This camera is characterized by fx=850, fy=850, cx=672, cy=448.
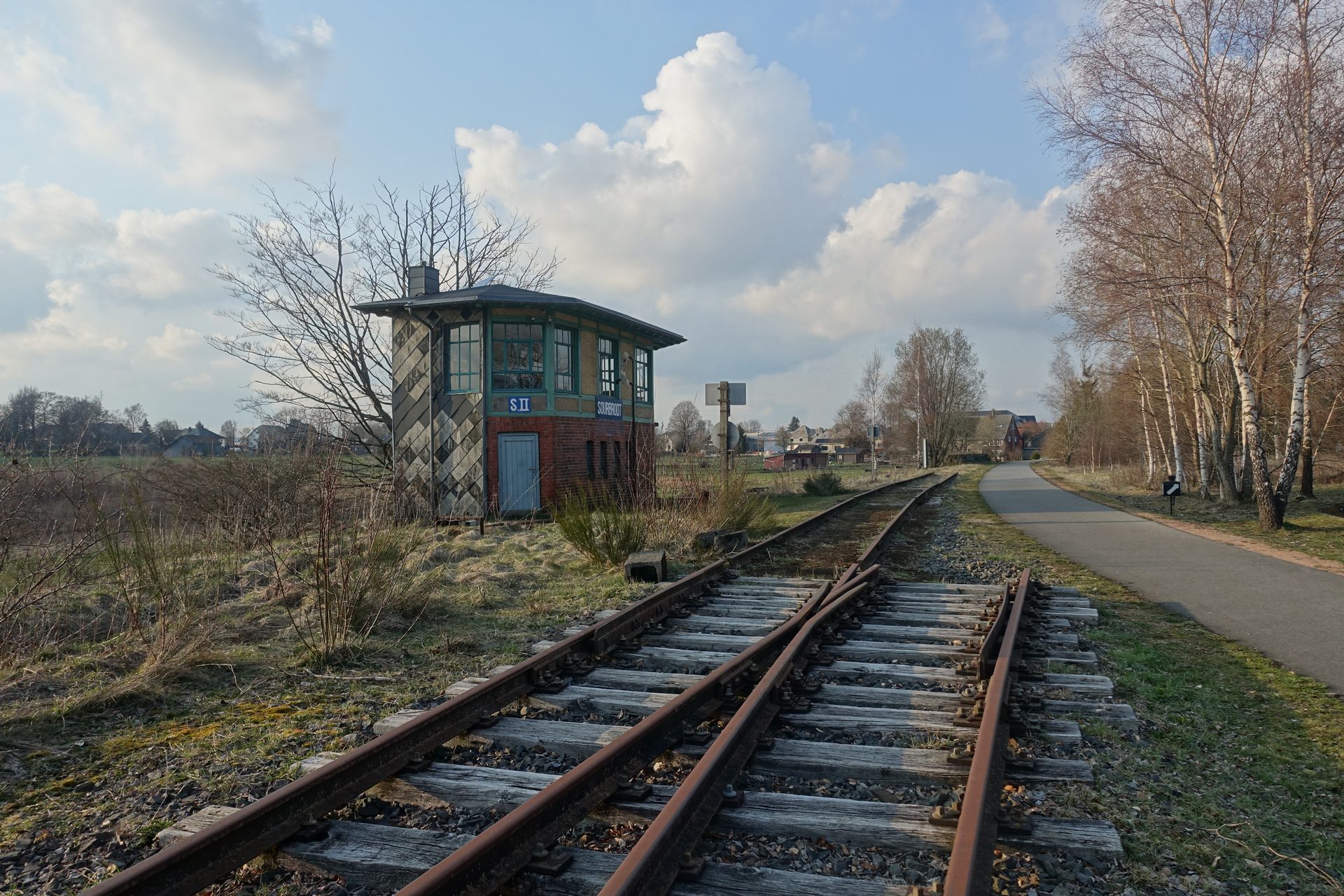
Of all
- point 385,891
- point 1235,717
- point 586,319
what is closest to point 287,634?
point 385,891

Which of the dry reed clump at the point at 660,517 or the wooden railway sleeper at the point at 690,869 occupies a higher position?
the dry reed clump at the point at 660,517

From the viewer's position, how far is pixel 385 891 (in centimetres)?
288

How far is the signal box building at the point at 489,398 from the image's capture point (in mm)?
20734

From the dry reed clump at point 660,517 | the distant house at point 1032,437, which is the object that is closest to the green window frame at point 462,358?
the dry reed clump at point 660,517

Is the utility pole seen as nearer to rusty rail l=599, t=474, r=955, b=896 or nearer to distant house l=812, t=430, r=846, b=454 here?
rusty rail l=599, t=474, r=955, b=896

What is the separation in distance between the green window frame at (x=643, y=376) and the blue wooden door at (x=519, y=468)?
18.6ft

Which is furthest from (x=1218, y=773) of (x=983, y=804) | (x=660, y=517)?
(x=660, y=517)

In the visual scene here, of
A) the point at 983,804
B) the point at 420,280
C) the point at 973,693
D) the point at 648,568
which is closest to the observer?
the point at 983,804

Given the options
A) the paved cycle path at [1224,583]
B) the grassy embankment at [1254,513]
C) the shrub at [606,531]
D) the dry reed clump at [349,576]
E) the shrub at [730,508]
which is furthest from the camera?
the grassy embankment at [1254,513]

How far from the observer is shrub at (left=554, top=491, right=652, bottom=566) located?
10.3m

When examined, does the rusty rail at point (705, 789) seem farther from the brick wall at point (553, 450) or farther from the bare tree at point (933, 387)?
the bare tree at point (933, 387)

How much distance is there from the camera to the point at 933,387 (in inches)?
2534

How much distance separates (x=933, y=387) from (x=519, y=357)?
49.4 meters

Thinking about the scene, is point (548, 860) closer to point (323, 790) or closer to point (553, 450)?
point (323, 790)
